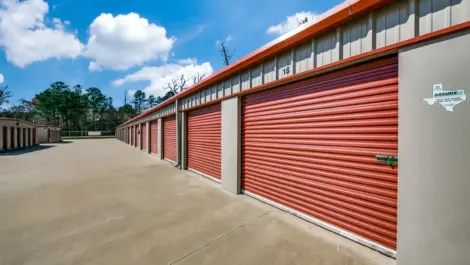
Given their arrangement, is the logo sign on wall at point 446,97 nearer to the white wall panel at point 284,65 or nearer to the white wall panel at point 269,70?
the white wall panel at point 284,65

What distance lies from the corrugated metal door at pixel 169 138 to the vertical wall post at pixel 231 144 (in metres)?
5.37

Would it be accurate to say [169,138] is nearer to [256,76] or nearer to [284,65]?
[256,76]

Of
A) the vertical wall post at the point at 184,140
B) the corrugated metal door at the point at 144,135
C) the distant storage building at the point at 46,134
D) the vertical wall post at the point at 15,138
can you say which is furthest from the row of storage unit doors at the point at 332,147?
the distant storage building at the point at 46,134

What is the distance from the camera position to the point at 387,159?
2.73 m

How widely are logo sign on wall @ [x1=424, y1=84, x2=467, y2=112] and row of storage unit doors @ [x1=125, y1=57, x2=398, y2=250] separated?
462mm

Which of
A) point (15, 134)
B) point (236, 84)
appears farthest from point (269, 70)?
point (15, 134)

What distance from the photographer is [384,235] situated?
2.79 meters

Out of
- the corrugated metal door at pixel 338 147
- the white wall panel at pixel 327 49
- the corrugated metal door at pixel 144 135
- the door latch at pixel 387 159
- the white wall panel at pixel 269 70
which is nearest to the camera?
the door latch at pixel 387 159

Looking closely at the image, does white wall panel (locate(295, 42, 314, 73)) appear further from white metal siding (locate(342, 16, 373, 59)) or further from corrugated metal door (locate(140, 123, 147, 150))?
corrugated metal door (locate(140, 123, 147, 150))

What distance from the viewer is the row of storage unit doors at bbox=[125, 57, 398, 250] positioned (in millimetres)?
2793

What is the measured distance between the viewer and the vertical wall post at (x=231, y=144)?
17.9 feet

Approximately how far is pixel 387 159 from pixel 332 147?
81 centimetres

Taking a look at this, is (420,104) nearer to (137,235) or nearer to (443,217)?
(443,217)

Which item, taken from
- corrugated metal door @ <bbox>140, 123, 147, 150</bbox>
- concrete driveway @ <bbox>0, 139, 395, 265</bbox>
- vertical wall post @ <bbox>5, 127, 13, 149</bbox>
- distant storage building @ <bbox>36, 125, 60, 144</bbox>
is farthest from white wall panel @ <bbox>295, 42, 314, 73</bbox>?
distant storage building @ <bbox>36, 125, 60, 144</bbox>
